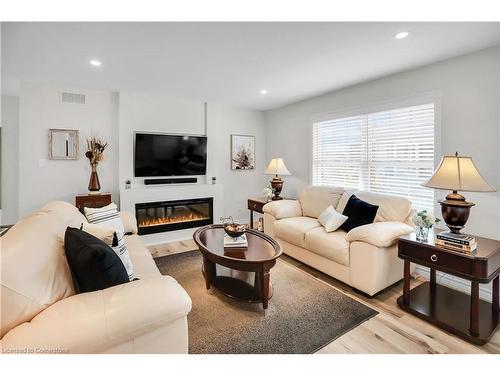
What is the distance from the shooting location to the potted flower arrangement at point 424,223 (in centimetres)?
216

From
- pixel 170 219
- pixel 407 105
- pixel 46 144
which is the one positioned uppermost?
pixel 407 105

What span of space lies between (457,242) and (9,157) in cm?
631

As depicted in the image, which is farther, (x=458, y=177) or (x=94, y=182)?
(x=94, y=182)

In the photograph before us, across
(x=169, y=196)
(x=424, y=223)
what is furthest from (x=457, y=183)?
(x=169, y=196)

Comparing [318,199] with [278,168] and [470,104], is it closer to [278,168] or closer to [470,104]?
[278,168]

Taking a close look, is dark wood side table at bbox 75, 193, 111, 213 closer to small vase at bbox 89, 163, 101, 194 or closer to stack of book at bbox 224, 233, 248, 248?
small vase at bbox 89, 163, 101, 194

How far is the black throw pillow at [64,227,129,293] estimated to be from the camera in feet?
4.12

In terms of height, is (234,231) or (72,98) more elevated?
(72,98)

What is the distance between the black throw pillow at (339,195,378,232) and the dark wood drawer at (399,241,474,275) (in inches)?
23.2

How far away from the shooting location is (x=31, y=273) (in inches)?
45.1
